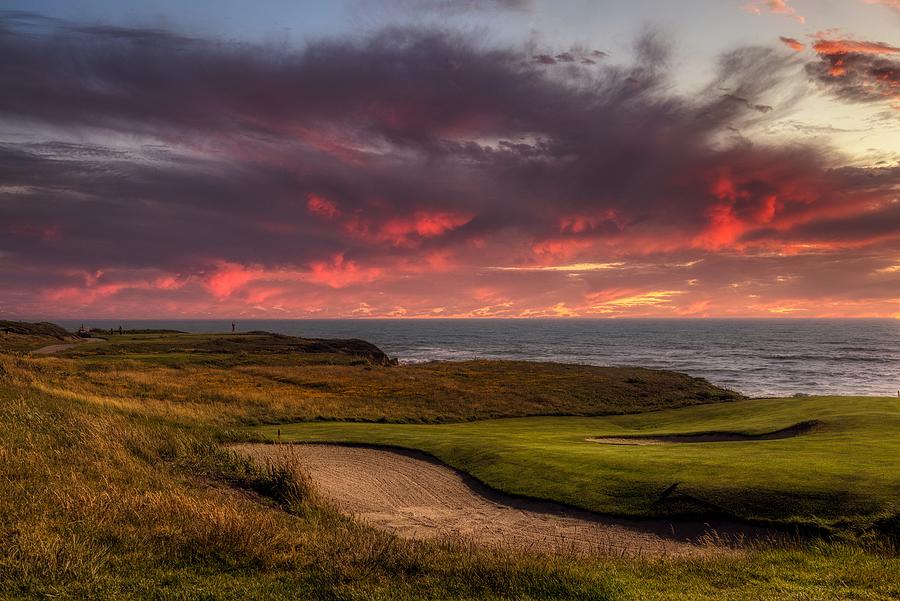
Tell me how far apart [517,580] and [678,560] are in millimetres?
4420

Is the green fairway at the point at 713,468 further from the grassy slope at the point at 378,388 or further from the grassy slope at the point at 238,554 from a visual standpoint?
the grassy slope at the point at 378,388

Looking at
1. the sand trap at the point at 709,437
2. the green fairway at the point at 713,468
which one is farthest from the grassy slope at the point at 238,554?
the sand trap at the point at 709,437

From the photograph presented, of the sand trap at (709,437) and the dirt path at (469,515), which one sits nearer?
the dirt path at (469,515)

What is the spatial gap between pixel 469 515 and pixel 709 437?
57.6 ft

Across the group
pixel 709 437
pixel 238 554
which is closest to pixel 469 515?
pixel 238 554

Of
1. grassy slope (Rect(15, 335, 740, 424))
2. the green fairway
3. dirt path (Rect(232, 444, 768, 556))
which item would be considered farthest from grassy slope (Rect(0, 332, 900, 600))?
grassy slope (Rect(15, 335, 740, 424))

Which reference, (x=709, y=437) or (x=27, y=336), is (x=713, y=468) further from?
(x=27, y=336)

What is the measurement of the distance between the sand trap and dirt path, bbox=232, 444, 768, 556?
35.9 ft

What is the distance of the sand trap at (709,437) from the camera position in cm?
2625

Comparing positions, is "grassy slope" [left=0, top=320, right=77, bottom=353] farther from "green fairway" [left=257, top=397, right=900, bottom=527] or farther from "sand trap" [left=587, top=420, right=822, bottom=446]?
"sand trap" [left=587, top=420, right=822, bottom=446]

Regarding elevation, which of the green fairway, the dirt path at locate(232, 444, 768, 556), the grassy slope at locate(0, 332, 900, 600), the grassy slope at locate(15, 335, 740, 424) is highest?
the grassy slope at locate(0, 332, 900, 600)

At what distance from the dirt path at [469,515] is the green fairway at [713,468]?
2.39ft

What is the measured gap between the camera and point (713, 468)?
17359mm

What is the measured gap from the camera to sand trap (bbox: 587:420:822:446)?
26250mm
